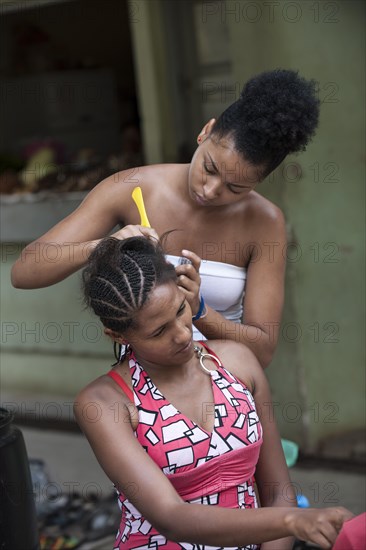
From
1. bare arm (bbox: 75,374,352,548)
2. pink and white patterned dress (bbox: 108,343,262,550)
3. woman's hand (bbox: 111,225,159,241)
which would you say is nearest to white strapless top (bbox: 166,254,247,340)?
woman's hand (bbox: 111,225,159,241)

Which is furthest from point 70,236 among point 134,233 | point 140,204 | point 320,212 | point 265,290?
point 320,212

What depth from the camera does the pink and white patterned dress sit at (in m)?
1.99

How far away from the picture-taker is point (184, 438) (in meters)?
2.00

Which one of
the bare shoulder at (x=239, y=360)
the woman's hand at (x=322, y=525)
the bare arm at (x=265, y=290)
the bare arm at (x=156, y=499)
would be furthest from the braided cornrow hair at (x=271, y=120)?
the woman's hand at (x=322, y=525)

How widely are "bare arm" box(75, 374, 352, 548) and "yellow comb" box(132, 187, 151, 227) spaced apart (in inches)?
20.1

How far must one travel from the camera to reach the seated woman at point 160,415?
1.94 meters

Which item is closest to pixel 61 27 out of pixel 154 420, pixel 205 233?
pixel 205 233

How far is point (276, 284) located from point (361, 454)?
2.13m

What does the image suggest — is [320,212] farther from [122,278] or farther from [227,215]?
[122,278]

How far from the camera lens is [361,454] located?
430 cm

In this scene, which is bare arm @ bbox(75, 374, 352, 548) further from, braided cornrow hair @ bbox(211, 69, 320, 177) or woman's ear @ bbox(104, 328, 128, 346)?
braided cornrow hair @ bbox(211, 69, 320, 177)

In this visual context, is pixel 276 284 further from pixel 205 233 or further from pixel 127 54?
pixel 127 54

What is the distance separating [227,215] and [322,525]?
3.77 feet

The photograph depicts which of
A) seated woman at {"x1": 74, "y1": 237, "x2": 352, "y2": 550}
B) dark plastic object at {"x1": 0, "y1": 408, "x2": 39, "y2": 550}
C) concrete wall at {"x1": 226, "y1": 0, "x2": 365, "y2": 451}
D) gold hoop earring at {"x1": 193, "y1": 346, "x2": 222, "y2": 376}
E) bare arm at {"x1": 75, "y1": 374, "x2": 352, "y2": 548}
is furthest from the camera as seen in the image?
concrete wall at {"x1": 226, "y1": 0, "x2": 365, "y2": 451}
